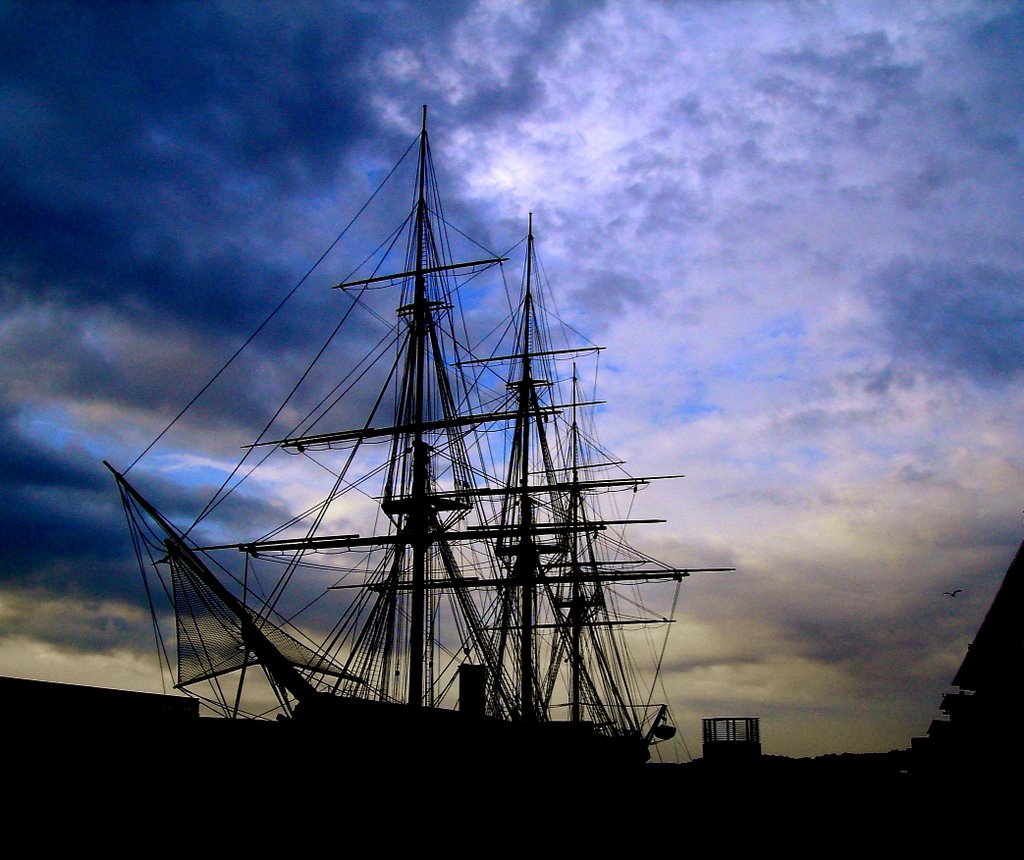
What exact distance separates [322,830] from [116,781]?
8.38m

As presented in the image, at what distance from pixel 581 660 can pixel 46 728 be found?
55.4 m

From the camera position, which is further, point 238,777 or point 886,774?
point 886,774

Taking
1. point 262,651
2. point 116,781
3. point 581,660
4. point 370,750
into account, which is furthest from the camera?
point 581,660

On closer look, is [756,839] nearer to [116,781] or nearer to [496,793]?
[496,793]

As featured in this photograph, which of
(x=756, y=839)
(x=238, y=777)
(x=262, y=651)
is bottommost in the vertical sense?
(x=756, y=839)

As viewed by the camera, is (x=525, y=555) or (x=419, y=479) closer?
(x=419, y=479)

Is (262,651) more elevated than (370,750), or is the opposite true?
(262,651)

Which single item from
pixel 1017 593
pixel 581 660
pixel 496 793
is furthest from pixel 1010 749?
pixel 581 660

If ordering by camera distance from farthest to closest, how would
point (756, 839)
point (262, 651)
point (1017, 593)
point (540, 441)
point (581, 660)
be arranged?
point (581, 660)
point (540, 441)
point (756, 839)
point (262, 651)
point (1017, 593)

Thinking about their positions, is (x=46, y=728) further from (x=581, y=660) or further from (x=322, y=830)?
(x=581, y=660)

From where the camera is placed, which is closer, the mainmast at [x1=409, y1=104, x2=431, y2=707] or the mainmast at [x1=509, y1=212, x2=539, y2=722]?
the mainmast at [x1=409, y1=104, x2=431, y2=707]

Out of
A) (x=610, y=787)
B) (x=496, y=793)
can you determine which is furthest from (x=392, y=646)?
(x=610, y=787)

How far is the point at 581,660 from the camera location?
72.7 metres

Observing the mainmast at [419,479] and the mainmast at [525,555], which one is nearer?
the mainmast at [419,479]
